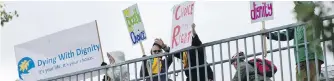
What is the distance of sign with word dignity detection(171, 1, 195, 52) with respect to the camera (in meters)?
10.0

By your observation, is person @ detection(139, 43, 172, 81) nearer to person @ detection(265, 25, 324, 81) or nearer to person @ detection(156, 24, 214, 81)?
person @ detection(156, 24, 214, 81)

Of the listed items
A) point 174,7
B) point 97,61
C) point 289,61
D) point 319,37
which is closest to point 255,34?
point 289,61

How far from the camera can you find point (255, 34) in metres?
9.32

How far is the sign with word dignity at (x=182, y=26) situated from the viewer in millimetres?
10016

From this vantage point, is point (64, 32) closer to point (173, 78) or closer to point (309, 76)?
point (173, 78)

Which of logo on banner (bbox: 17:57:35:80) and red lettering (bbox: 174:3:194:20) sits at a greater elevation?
red lettering (bbox: 174:3:194:20)

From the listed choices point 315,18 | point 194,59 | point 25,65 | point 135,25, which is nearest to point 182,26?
point 194,59

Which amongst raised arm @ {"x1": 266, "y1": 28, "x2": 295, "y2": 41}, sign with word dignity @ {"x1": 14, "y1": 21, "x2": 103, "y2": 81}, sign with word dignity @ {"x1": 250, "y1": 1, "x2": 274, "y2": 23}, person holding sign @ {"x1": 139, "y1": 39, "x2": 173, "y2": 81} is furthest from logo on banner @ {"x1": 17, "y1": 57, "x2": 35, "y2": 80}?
raised arm @ {"x1": 266, "y1": 28, "x2": 295, "y2": 41}

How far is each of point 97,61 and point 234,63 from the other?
9.52 ft

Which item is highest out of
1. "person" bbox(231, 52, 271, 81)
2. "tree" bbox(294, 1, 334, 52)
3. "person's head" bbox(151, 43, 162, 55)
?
"tree" bbox(294, 1, 334, 52)

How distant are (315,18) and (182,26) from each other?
6.01 metres

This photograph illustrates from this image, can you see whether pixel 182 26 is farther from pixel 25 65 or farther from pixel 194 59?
pixel 25 65

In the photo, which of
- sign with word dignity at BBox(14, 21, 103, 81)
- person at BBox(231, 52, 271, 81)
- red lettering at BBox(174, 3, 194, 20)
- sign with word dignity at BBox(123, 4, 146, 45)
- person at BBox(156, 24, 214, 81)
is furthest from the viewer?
sign with word dignity at BBox(14, 21, 103, 81)

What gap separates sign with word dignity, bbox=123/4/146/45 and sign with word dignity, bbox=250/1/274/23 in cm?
207
